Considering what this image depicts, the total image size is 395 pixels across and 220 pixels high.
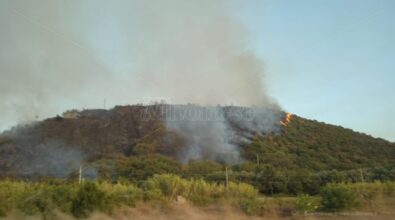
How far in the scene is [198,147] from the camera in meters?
56.0

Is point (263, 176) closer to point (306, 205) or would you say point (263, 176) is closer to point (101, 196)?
point (306, 205)

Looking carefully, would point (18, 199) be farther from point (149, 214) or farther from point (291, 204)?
point (291, 204)

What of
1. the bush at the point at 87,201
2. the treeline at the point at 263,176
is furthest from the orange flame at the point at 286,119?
the bush at the point at 87,201

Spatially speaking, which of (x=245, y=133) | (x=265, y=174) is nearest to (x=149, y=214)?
(x=265, y=174)

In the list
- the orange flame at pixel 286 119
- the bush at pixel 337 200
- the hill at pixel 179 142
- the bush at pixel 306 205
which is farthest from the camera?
the orange flame at pixel 286 119

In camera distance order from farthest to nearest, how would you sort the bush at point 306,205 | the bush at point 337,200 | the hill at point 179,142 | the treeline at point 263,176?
the hill at point 179,142, the treeline at point 263,176, the bush at point 337,200, the bush at point 306,205

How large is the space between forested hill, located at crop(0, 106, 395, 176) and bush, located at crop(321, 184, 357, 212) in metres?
27.9

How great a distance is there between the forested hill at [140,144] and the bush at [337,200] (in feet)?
91.5

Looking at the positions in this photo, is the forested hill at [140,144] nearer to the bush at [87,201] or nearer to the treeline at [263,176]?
the treeline at [263,176]

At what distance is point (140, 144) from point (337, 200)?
40.6 m

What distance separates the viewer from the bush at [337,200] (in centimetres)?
1551

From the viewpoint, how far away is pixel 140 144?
5397 cm

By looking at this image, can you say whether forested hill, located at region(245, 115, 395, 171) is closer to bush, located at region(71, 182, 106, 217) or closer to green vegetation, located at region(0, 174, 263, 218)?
green vegetation, located at region(0, 174, 263, 218)

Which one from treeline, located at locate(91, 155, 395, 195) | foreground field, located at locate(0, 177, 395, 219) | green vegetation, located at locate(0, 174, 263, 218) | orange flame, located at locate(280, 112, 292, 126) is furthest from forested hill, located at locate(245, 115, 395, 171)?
foreground field, located at locate(0, 177, 395, 219)
